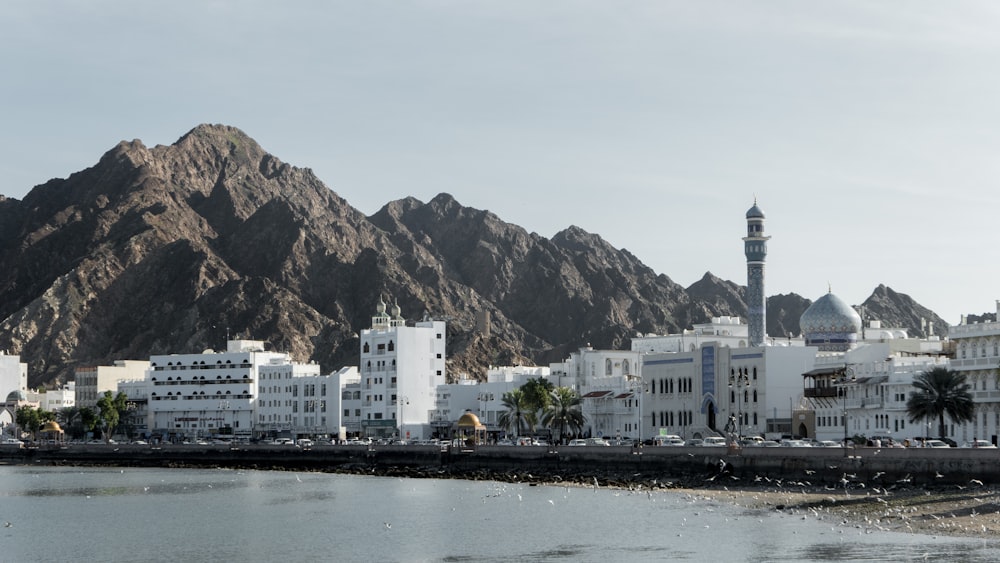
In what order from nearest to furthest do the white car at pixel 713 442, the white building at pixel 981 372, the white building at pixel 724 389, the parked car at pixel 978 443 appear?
the parked car at pixel 978 443, the white building at pixel 981 372, the white car at pixel 713 442, the white building at pixel 724 389

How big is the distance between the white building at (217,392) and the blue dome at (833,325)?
239 feet

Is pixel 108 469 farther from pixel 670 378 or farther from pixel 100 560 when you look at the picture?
pixel 100 560

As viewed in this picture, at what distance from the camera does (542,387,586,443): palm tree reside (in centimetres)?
13962

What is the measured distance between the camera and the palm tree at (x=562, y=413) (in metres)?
140

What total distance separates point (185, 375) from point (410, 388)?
134 feet

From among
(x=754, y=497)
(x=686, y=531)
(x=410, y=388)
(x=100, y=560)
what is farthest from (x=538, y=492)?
(x=410, y=388)

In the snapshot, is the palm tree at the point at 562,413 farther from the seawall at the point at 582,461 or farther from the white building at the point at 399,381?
the white building at the point at 399,381

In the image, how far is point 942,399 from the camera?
102 meters

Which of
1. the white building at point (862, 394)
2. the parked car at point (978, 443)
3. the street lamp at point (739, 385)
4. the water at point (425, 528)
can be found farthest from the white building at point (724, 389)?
the water at point (425, 528)

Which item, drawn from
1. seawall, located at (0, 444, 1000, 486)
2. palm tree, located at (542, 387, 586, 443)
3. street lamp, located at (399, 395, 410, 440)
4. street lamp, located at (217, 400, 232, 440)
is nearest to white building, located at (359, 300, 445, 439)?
street lamp, located at (399, 395, 410, 440)

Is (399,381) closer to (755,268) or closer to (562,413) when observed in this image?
(562,413)

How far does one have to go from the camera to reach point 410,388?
17525 centimetres

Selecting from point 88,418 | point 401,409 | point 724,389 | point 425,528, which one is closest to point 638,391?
point 724,389

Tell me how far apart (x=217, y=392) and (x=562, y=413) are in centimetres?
7242
